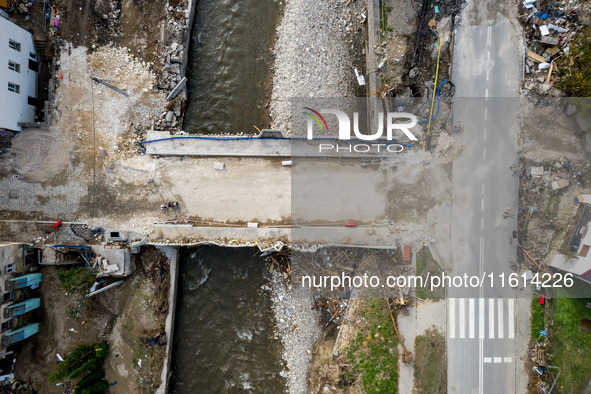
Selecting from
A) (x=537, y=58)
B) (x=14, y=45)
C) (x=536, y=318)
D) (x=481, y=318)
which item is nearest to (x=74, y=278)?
(x=14, y=45)

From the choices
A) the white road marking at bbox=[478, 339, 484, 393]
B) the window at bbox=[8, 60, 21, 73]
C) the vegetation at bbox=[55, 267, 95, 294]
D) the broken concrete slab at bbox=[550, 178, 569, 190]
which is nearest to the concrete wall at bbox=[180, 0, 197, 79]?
the window at bbox=[8, 60, 21, 73]

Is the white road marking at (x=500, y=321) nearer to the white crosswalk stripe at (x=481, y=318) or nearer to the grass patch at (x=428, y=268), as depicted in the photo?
the white crosswalk stripe at (x=481, y=318)

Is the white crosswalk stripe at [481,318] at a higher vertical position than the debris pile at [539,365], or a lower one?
higher

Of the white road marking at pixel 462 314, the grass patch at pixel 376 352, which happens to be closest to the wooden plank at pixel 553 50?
the white road marking at pixel 462 314

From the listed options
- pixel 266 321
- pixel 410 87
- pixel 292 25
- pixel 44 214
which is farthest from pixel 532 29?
pixel 44 214

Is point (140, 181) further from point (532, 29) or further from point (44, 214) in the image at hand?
point (532, 29)

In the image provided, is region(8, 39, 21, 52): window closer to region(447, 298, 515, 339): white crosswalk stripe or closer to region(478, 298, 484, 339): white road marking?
region(447, 298, 515, 339): white crosswalk stripe
